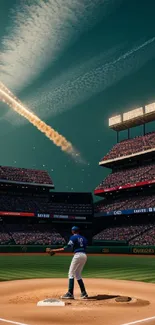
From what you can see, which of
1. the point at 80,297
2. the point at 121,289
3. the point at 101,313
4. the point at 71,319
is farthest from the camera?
the point at 121,289

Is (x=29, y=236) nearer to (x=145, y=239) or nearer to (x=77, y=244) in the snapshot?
(x=145, y=239)

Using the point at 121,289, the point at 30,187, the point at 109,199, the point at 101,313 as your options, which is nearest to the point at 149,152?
the point at 109,199

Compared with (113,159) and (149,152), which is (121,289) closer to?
(149,152)

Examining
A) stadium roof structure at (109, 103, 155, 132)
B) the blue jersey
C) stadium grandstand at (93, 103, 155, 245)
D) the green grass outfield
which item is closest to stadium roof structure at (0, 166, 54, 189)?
stadium grandstand at (93, 103, 155, 245)

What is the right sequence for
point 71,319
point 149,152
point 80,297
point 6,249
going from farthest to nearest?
point 149,152, point 6,249, point 80,297, point 71,319

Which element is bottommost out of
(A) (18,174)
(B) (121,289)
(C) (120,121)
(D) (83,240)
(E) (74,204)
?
(B) (121,289)

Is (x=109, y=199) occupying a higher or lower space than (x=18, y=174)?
lower

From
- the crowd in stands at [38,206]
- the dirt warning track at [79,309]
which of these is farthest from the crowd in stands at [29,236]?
the dirt warning track at [79,309]

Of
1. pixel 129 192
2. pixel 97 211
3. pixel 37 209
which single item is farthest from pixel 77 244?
pixel 129 192
